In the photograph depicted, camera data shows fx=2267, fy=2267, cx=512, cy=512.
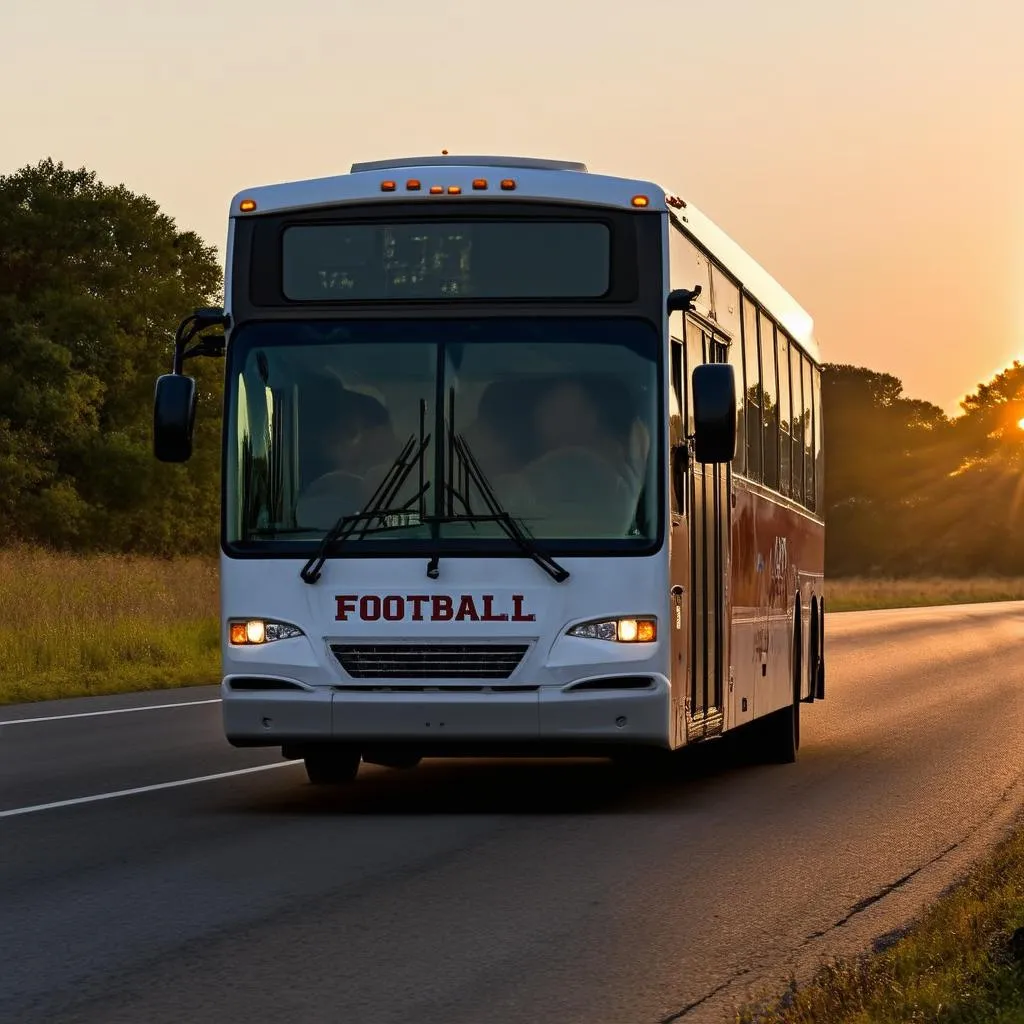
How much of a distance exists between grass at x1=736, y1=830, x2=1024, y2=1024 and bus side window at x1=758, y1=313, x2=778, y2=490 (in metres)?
7.65

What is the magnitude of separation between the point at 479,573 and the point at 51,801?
315 centimetres

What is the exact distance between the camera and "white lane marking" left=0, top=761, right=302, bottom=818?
1293 centimetres

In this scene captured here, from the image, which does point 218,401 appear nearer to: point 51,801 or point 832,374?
point 51,801

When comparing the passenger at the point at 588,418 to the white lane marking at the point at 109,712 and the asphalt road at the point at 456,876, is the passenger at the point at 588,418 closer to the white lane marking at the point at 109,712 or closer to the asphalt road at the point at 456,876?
the asphalt road at the point at 456,876

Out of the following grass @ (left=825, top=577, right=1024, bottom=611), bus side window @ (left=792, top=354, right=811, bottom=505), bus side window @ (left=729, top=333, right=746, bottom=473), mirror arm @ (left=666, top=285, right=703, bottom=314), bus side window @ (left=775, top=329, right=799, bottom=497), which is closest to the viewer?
mirror arm @ (left=666, top=285, right=703, bottom=314)

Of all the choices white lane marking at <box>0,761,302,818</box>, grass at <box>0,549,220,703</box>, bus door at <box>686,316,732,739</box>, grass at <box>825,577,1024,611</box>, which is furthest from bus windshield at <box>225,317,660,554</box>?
grass at <box>825,577,1024,611</box>

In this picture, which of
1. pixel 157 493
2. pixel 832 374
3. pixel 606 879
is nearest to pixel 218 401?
pixel 157 493

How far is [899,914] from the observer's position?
9.18 meters

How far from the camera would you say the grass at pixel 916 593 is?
→ 76.3 metres

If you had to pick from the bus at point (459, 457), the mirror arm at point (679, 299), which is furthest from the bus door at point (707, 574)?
the mirror arm at point (679, 299)

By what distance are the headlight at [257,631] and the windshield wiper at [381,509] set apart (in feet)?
0.96

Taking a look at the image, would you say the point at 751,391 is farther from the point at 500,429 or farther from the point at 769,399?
the point at 500,429

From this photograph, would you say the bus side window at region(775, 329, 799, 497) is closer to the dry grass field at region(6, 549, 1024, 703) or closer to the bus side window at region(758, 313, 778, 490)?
the bus side window at region(758, 313, 778, 490)

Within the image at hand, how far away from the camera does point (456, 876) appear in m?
10.1
